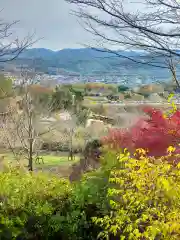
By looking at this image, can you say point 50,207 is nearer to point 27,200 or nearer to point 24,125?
point 27,200

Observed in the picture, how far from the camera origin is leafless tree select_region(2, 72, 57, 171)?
44.5 ft

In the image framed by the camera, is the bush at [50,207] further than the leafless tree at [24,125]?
No

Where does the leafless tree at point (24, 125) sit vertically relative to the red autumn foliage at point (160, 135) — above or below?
below

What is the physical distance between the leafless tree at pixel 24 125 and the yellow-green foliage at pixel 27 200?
730 centimetres

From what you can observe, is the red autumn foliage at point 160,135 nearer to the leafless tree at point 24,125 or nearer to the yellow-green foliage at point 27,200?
the yellow-green foliage at point 27,200

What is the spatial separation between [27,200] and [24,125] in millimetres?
9004

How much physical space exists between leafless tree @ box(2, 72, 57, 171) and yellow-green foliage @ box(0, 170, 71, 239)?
7303 mm

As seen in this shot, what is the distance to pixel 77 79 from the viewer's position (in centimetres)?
1798

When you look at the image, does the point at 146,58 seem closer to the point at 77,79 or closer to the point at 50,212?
the point at 50,212

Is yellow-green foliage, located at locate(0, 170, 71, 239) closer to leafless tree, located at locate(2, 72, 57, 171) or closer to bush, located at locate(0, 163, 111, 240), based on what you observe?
bush, located at locate(0, 163, 111, 240)

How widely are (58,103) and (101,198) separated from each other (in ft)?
56.0

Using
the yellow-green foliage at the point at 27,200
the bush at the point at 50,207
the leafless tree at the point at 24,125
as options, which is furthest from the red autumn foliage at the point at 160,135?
the leafless tree at the point at 24,125

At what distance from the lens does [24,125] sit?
13.8 meters

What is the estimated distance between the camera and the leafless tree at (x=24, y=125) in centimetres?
1355
